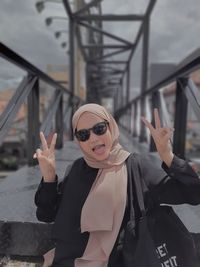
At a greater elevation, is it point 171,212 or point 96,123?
point 96,123

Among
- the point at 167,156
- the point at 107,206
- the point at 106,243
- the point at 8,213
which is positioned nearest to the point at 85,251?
the point at 106,243

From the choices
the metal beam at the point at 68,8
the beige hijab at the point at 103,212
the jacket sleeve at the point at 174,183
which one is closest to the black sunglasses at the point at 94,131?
the beige hijab at the point at 103,212

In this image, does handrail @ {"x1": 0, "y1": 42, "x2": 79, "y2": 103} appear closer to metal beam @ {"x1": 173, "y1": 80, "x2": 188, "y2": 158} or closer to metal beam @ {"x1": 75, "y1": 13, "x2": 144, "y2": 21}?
metal beam @ {"x1": 173, "y1": 80, "x2": 188, "y2": 158}

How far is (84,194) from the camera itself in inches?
47.1

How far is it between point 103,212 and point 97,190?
3.2 inches

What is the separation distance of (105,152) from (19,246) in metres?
0.74

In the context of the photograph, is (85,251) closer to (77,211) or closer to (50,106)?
(77,211)

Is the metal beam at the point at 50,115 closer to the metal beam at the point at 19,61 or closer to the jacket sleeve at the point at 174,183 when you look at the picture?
the metal beam at the point at 19,61

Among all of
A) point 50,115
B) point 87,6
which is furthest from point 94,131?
point 87,6

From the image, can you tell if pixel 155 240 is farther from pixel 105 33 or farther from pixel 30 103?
pixel 105 33

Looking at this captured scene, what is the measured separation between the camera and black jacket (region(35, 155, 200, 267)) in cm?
115

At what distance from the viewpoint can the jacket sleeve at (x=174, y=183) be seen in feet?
3.75

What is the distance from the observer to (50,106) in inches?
127

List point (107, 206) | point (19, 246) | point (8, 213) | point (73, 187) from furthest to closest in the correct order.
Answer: point (8, 213) → point (19, 246) → point (73, 187) → point (107, 206)
